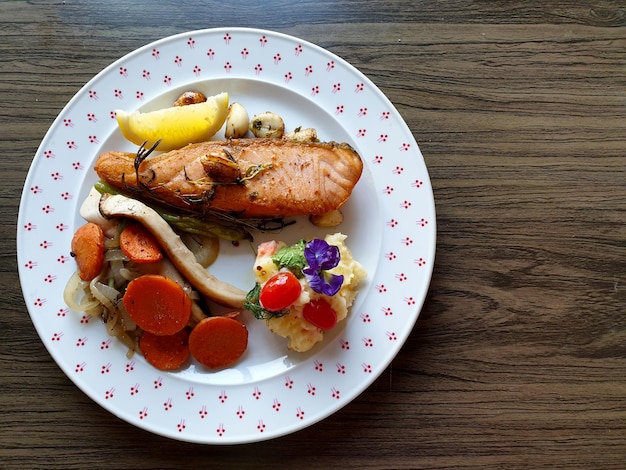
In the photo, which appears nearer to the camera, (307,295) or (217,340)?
(307,295)

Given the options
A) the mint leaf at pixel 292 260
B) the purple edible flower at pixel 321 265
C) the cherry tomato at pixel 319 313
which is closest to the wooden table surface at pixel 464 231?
the cherry tomato at pixel 319 313

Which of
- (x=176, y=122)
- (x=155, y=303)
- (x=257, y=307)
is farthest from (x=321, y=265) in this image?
(x=176, y=122)

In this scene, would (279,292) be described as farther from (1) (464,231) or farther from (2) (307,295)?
(1) (464,231)

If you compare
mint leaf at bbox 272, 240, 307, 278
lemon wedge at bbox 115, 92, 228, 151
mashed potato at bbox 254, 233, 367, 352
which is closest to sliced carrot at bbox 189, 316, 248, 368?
mashed potato at bbox 254, 233, 367, 352

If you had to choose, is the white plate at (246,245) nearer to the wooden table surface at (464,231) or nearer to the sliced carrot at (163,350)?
the sliced carrot at (163,350)

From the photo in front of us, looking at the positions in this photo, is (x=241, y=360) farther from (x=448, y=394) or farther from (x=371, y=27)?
(x=371, y=27)
